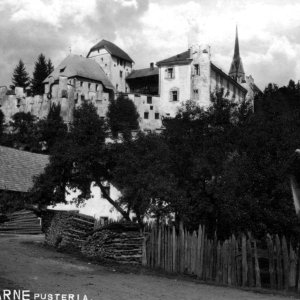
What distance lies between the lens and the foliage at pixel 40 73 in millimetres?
112188

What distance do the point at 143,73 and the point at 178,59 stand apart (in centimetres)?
1433

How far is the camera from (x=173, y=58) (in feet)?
313

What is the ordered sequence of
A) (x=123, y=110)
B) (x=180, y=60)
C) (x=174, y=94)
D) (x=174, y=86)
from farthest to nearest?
(x=174, y=86)
(x=174, y=94)
(x=180, y=60)
(x=123, y=110)

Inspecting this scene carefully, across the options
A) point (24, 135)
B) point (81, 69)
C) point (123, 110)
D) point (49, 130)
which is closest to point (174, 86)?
point (123, 110)

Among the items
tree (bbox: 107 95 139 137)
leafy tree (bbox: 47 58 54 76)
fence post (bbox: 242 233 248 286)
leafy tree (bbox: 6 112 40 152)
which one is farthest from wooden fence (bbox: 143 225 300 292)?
leafy tree (bbox: 47 58 54 76)

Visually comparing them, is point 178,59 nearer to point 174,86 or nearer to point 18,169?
point 174,86

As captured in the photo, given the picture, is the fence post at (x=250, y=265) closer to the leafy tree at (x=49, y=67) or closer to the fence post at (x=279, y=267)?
the fence post at (x=279, y=267)

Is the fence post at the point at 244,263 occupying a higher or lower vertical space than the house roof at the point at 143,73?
lower

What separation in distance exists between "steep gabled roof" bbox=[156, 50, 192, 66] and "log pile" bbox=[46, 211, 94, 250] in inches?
2795

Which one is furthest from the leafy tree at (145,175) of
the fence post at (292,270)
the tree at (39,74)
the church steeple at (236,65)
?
the church steeple at (236,65)

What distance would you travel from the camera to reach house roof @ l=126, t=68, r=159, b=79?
104625 mm

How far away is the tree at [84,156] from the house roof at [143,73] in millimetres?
80011

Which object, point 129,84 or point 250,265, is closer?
point 250,265

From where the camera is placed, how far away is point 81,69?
103m
